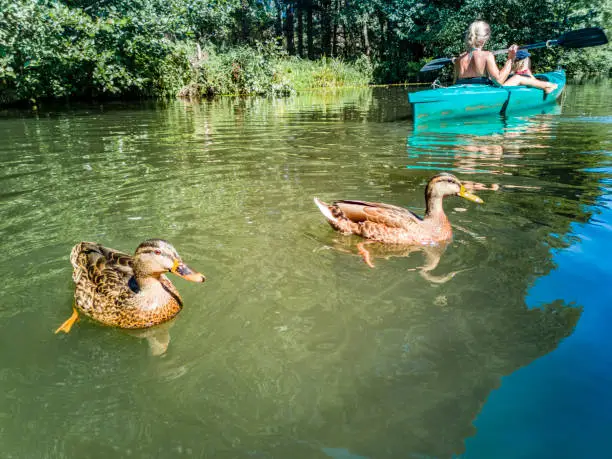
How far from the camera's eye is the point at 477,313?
311cm

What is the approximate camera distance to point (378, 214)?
427cm

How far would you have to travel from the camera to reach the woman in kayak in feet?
32.9

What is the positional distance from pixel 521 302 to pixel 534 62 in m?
31.8

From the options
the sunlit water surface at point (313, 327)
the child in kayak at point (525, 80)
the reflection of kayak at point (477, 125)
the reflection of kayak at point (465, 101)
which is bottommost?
the sunlit water surface at point (313, 327)

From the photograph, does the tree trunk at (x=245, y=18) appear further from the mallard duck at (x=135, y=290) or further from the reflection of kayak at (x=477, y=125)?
the mallard duck at (x=135, y=290)

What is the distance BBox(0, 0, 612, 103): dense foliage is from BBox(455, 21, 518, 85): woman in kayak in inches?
468

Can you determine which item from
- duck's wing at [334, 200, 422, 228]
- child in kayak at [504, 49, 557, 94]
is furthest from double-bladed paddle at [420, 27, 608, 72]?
duck's wing at [334, 200, 422, 228]

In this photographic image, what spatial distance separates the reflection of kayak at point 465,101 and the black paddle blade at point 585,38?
1888 millimetres

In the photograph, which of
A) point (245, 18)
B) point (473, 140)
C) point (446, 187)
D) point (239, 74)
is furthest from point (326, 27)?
point (446, 187)

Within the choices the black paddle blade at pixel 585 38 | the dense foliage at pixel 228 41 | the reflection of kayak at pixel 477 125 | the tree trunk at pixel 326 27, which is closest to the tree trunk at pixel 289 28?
the dense foliage at pixel 228 41

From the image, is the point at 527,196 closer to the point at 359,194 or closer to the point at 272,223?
the point at 359,194

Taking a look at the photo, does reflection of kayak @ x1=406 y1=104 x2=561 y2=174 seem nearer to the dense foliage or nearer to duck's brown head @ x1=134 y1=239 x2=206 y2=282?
duck's brown head @ x1=134 y1=239 x2=206 y2=282

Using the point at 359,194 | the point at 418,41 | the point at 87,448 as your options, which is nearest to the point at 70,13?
the point at 359,194

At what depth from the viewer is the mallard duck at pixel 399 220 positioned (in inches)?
167
